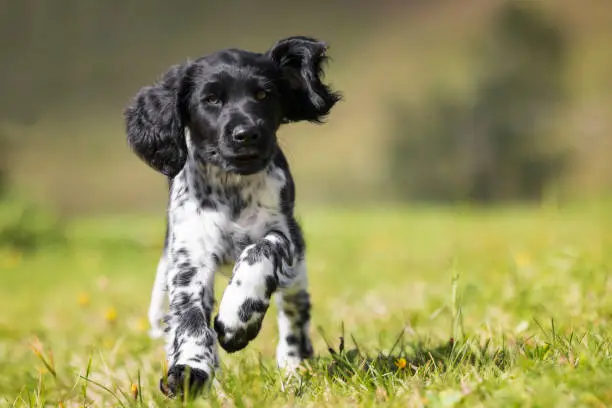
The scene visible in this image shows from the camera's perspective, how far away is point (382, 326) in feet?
14.8

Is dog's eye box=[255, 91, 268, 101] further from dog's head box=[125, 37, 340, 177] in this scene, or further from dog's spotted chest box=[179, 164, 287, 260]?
dog's spotted chest box=[179, 164, 287, 260]

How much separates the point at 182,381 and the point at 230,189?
2.88 feet

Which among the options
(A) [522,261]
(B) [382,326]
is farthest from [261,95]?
(A) [522,261]

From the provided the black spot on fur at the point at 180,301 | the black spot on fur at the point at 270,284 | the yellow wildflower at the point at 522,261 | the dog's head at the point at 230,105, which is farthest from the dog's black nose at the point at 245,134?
the yellow wildflower at the point at 522,261

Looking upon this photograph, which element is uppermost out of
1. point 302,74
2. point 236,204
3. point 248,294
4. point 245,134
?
point 302,74

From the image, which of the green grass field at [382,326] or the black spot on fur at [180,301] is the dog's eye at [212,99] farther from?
the green grass field at [382,326]

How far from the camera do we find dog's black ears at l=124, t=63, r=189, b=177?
3350 mm

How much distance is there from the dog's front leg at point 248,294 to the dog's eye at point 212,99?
0.61 metres

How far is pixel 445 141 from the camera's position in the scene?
19281 mm

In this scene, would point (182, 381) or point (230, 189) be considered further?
point (230, 189)

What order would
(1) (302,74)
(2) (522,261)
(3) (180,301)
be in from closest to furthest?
(3) (180,301)
(1) (302,74)
(2) (522,261)

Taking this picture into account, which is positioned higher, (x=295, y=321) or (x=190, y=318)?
(x=190, y=318)

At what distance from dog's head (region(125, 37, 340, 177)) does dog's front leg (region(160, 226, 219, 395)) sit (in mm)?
372

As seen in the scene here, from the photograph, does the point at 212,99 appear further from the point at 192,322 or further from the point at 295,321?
the point at 295,321
